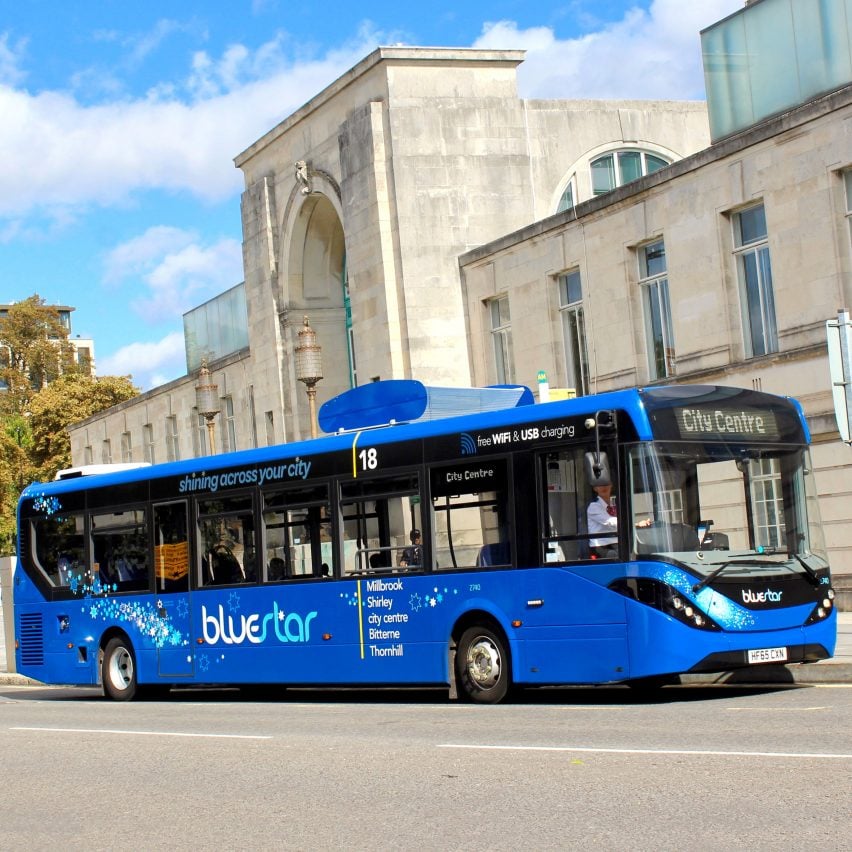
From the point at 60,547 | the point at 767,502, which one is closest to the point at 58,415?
the point at 60,547

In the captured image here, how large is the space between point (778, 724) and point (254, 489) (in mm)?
8537

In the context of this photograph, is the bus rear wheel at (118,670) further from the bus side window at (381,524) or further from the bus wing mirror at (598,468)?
the bus wing mirror at (598,468)

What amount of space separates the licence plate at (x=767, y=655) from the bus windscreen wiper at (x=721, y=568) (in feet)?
2.43

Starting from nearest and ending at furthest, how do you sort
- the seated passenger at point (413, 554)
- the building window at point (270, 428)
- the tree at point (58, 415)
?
1. the seated passenger at point (413, 554)
2. the building window at point (270, 428)
3. the tree at point (58, 415)

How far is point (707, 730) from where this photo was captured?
1101 centimetres

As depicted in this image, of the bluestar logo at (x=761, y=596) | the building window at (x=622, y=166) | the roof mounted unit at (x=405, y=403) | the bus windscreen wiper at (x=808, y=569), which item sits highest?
the building window at (x=622, y=166)

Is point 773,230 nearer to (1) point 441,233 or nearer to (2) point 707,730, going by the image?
(1) point 441,233

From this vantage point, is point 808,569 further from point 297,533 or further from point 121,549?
point 121,549

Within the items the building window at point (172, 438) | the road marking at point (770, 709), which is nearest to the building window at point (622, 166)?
the building window at point (172, 438)

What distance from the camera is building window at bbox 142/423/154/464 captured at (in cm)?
5694

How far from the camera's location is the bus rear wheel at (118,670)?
67.1 ft

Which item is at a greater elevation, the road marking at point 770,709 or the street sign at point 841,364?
the street sign at point 841,364

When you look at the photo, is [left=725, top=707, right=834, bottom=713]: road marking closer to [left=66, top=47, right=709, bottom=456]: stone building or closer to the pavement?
the pavement

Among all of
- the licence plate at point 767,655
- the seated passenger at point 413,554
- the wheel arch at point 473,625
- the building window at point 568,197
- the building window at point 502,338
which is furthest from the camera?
the building window at point 568,197
